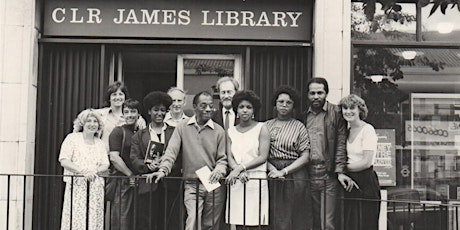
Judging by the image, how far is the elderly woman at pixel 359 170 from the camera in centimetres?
683

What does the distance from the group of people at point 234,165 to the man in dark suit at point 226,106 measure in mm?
14

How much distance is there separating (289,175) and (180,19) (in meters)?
3.14

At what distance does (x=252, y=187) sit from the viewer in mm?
6688

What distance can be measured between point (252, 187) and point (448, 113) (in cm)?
368

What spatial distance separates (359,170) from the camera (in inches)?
270

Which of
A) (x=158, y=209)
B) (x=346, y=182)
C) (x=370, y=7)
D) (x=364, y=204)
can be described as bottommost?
(x=158, y=209)

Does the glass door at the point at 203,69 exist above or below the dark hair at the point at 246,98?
above

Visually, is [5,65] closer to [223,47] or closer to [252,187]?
[223,47]

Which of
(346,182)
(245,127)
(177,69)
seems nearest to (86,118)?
(245,127)

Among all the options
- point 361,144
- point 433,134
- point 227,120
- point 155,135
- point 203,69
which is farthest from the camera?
point 203,69

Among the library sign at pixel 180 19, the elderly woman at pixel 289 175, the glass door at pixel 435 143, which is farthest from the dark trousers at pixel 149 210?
the glass door at pixel 435 143

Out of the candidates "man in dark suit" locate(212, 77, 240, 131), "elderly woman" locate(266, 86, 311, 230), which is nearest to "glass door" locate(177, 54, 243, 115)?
"man in dark suit" locate(212, 77, 240, 131)

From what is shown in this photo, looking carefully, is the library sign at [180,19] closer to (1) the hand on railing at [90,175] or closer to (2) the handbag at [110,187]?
(2) the handbag at [110,187]

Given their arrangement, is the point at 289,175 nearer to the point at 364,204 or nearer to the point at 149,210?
the point at 364,204
